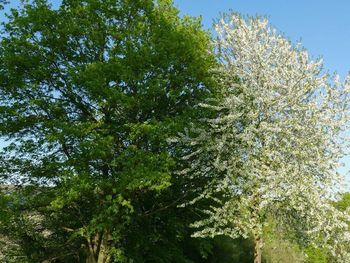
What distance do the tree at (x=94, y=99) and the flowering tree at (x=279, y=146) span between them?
2.95 metres

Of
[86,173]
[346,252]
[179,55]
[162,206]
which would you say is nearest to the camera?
[346,252]

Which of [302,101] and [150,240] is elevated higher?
[302,101]

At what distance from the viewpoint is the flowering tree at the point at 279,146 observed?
59.2ft

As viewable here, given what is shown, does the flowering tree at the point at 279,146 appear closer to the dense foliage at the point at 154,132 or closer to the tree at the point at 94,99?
the dense foliage at the point at 154,132

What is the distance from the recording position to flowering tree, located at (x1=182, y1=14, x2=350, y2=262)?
1803cm

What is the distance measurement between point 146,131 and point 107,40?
6.55m

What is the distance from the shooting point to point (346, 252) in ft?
60.4

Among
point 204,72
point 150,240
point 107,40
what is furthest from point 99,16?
point 150,240

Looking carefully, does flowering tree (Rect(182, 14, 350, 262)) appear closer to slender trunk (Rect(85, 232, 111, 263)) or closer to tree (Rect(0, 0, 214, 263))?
tree (Rect(0, 0, 214, 263))

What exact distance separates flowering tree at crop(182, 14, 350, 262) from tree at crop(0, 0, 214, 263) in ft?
9.68

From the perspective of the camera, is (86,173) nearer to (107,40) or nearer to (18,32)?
(107,40)

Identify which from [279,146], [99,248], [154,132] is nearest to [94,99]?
[154,132]

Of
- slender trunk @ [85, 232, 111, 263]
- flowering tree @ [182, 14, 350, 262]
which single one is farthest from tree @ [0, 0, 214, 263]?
flowering tree @ [182, 14, 350, 262]

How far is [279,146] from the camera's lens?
1856 centimetres
